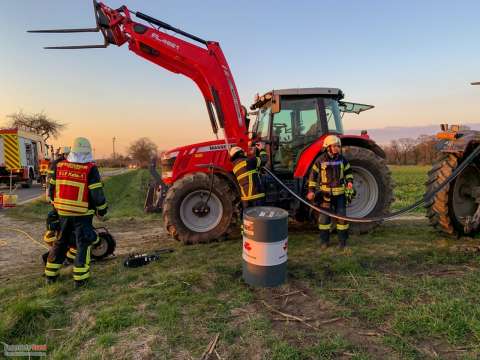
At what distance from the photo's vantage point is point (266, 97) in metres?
6.46

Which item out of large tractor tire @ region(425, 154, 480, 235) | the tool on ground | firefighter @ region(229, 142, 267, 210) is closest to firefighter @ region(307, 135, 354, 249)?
firefighter @ region(229, 142, 267, 210)

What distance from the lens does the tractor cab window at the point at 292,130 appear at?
625 cm

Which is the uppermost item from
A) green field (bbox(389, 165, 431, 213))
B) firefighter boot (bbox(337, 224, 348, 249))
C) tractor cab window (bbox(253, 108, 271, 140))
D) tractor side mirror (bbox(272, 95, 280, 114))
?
tractor side mirror (bbox(272, 95, 280, 114))

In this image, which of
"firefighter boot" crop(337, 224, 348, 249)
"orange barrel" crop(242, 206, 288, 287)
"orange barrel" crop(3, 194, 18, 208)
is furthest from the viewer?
"orange barrel" crop(3, 194, 18, 208)

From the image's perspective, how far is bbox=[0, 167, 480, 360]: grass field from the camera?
2.69 m

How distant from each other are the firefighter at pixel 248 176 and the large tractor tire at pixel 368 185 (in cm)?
169

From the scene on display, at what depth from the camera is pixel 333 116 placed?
635 centimetres

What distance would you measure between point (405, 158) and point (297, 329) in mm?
59723

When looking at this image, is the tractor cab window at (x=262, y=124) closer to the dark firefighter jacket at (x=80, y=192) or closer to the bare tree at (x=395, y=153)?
the dark firefighter jacket at (x=80, y=192)

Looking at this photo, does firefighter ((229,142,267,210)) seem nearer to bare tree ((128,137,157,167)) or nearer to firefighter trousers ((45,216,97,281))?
firefighter trousers ((45,216,97,281))

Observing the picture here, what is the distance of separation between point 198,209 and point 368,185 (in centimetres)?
317

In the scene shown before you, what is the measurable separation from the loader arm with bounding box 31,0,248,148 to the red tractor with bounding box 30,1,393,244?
0.02m

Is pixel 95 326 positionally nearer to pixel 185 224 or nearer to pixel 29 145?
pixel 185 224

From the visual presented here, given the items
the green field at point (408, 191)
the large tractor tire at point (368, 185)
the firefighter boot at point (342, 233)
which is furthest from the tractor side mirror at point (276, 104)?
the green field at point (408, 191)
